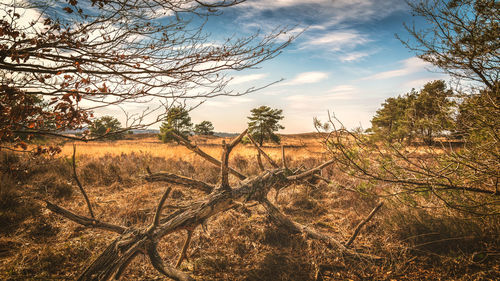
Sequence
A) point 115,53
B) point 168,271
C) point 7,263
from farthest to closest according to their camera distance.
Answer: point 115,53 < point 7,263 < point 168,271

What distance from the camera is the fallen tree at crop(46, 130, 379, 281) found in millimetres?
2064

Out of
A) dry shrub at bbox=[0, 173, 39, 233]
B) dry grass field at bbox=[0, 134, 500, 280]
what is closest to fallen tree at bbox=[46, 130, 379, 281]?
dry grass field at bbox=[0, 134, 500, 280]

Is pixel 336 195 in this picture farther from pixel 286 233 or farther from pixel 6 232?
pixel 6 232

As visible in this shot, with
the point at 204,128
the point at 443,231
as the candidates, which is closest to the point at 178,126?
the point at 204,128

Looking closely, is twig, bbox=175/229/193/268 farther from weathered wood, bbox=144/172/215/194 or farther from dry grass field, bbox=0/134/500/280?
weathered wood, bbox=144/172/215/194

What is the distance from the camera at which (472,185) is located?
3049mm

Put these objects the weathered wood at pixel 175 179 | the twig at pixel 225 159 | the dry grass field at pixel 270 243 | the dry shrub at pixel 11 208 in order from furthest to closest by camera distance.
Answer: the dry shrub at pixel 11 208 → the weathered wood at pixel 175 179 → the twig at pixel 225 159 → the dry grass field at pixel 270 243

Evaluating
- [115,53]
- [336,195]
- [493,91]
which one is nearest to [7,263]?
[115,53]

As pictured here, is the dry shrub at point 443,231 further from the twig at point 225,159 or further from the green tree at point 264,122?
the green tree at point 264,122

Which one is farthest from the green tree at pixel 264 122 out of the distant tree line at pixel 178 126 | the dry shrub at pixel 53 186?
the dry shrub at pixel 53 186

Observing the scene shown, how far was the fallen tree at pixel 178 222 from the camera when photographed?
2.06 m

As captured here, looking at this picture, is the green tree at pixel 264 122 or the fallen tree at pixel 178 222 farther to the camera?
the green tree at pixel 264 122

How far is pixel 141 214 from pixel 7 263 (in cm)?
191

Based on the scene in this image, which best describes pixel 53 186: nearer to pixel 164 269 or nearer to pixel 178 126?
pixel 164 269
